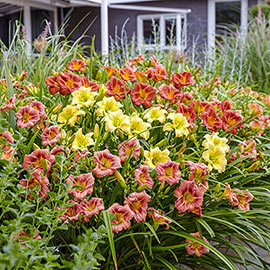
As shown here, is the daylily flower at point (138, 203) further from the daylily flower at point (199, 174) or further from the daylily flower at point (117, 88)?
the daylily flower at point (117, 88)

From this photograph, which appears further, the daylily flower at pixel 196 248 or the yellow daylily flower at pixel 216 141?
the yellow daylily flower at pixel 216 141

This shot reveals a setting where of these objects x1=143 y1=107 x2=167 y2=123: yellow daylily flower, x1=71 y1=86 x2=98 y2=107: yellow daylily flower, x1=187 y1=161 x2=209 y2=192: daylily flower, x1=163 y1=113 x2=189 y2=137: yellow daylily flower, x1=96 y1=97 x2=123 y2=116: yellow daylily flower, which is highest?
x1=71 y1=86 x2=98 y2=107: yellow daylily flower

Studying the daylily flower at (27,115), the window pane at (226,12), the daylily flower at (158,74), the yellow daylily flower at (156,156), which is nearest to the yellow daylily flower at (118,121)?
the yellow daylily flower at (156,156)

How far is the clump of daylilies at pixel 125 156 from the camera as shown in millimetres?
1113

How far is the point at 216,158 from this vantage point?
4.27 feet

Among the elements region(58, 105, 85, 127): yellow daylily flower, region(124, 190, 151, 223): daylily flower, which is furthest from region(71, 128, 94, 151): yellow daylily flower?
region(124, 190, 151, 223): daylily flower

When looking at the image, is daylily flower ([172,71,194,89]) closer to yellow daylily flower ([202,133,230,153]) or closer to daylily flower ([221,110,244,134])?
daylily flower ([221,110,244,134])

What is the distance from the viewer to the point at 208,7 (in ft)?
37.6

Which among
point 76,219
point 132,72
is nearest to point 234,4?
point 132,72

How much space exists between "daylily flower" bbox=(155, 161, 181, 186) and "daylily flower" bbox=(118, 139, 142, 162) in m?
0.09

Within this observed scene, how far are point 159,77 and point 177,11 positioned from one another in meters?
10.0

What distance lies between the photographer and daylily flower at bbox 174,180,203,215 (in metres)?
1.19

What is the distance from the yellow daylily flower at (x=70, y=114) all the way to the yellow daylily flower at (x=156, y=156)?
0.90 feet

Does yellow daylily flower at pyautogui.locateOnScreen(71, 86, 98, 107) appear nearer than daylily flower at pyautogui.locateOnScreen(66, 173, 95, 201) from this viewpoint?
No
